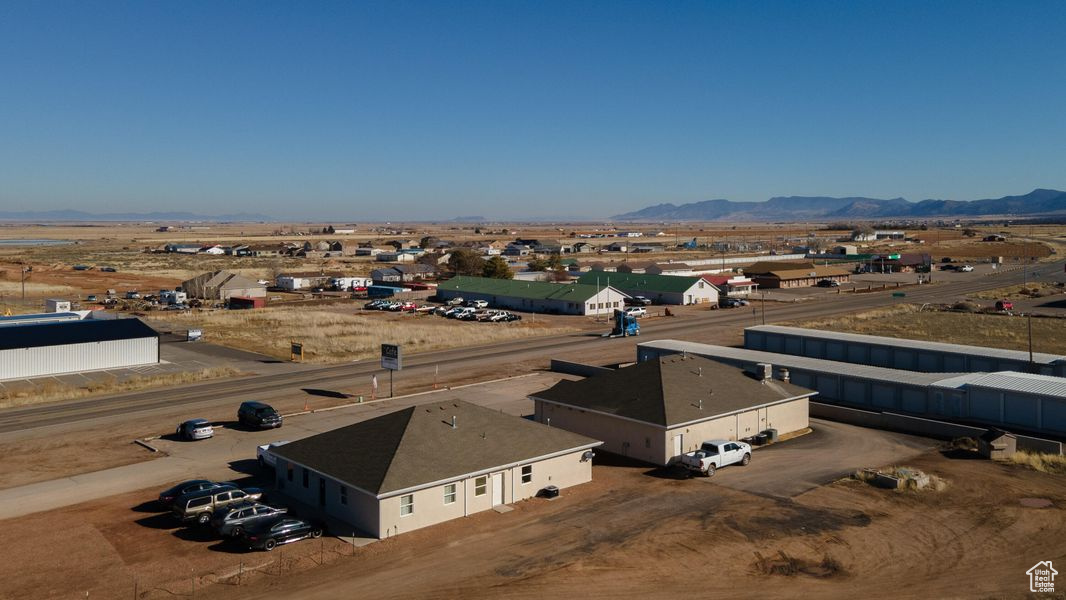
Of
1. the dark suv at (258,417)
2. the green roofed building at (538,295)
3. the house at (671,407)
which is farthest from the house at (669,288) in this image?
the dark suv at (258,417)

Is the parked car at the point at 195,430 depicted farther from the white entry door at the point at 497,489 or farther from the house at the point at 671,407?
the white entry door at the point at 497,489

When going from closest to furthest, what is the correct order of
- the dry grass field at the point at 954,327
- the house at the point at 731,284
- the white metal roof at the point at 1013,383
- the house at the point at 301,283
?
the white metal roof at the point at 1013,383 → the dry grass field at the point at 954,327 → the house at the point at 731,284 → the house at the point at 301,283

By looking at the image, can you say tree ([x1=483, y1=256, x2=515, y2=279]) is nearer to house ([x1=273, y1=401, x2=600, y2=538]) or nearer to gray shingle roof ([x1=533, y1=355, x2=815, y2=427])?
gray shingle roof ([x1=533, y1=355, x2=815, y2=427])

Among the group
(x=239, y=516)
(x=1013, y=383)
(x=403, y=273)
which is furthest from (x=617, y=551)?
(x=403, y=273)

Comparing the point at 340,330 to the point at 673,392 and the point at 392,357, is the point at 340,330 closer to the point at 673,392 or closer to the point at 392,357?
the point at 392,357

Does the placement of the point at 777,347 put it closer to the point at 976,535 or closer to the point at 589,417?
the point at 589,417

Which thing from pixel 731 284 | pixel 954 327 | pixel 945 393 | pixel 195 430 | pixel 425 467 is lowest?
pixel 195 430
